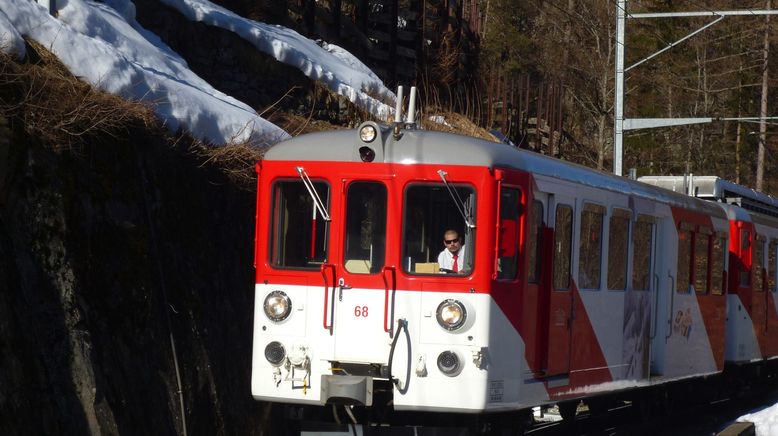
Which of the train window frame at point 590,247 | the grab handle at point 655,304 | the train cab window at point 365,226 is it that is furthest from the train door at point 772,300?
the train cab window at point 365,226

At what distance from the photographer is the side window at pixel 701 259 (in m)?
14.4

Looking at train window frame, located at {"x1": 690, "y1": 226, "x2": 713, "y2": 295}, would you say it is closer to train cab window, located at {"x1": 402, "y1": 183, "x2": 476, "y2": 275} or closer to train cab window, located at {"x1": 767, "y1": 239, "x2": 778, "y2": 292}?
train cab window, located at {"x1": 767, "y1": 239, "x2": 778, "y2": 292}

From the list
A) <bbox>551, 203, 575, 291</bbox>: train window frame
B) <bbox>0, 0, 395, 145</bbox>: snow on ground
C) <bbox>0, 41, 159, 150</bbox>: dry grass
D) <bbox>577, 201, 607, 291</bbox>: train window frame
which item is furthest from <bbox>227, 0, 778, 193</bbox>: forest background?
<bbox>551, 203, 575, 291</bbox>: train window frame

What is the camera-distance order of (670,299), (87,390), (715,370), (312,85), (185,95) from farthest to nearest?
(312,85)
(715,370)
(670,299)
(185,95)
(87,390)

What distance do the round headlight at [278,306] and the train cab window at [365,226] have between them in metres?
0.55

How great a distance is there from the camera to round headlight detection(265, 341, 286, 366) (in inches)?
374

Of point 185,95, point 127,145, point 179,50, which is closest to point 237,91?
point 179,50

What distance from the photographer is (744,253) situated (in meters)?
16.9

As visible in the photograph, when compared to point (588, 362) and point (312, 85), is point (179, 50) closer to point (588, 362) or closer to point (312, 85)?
point (312, 85)

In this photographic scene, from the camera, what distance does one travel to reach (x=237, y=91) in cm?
1600

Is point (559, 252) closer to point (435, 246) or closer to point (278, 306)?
point (435, 246)

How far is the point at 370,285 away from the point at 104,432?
2153 mm

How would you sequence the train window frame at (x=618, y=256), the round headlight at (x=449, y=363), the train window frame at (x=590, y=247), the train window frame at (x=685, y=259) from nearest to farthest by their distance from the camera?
the round headlight at (x=449, y=363) → the train window frame at (x=590, y=247) → the train window frame at (x=618, y=256) → the train window frame at (x=685, y=259)

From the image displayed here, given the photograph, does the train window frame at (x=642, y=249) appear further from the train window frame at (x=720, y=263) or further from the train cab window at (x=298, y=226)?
the train cab window at (x=298, y=226)
